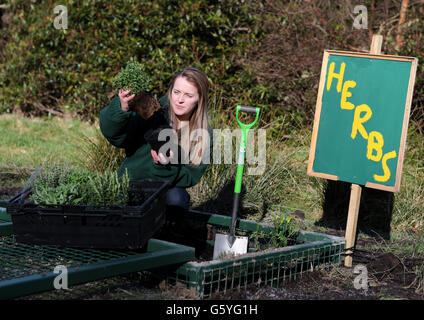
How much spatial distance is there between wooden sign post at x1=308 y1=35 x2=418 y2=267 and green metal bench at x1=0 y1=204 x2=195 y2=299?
134 cm

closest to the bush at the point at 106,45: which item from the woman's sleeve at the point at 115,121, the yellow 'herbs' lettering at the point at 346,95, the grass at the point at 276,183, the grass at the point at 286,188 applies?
the grass at the point at 286,188

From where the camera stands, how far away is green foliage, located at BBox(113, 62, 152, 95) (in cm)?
282

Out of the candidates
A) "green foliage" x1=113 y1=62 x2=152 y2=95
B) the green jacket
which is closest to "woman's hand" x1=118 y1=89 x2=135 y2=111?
"green foliage" x1=113 y1=62 x2=152 y2=95

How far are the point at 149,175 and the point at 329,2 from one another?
467cm

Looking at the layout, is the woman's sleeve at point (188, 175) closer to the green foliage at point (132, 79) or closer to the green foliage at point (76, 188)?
the green foliage at point (76, 188)

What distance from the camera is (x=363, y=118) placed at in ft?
11.6

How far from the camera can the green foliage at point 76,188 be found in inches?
105

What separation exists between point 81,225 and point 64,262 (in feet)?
0.95

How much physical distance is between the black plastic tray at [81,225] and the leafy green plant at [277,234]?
936 millimetres

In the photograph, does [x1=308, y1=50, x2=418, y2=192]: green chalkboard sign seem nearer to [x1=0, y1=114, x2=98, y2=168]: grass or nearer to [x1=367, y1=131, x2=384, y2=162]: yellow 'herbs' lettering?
[x1=367, y1=131, x2=384, y2=162]: yellow 'herbs' lettering

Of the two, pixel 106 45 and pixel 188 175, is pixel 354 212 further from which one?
pixel 106 45

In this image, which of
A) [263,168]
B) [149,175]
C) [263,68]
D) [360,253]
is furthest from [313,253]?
[263,68]

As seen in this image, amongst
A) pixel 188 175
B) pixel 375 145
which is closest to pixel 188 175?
pixel 188 175

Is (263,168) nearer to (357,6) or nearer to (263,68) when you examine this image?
(263,68)
